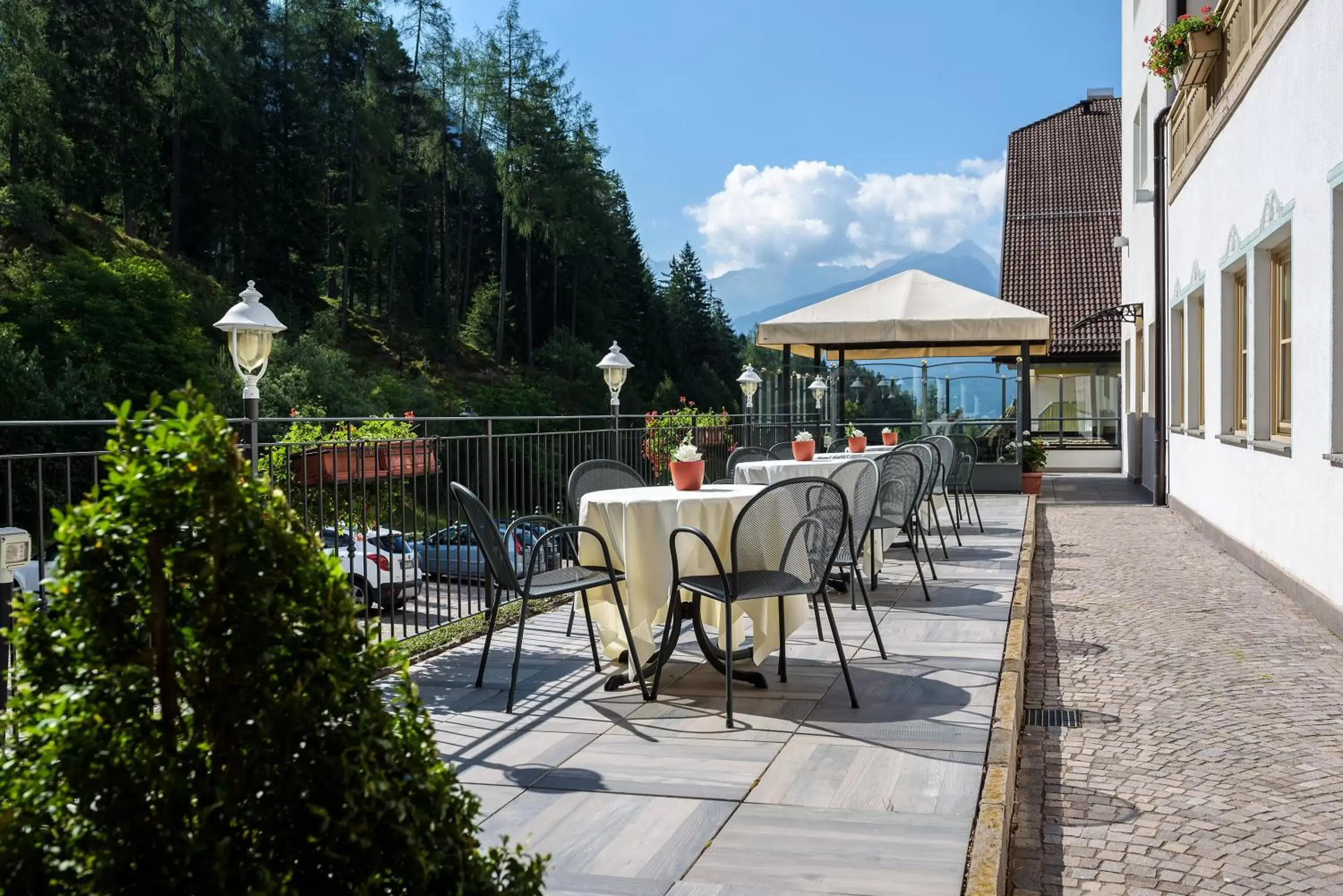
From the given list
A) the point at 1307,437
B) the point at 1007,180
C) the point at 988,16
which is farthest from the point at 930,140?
the point at 1307,437

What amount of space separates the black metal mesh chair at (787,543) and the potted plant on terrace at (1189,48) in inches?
305

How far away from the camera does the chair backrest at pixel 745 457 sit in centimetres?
849

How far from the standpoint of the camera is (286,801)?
56.2 inches

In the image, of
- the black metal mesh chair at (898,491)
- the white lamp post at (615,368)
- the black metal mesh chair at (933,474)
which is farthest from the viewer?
the white lamp post at (615,368)

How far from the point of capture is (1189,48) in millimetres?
10297

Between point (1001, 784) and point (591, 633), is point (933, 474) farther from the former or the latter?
point (1001, 784)

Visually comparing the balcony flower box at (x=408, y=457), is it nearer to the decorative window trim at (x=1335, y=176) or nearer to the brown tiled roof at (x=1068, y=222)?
the decorative window trim at (x=1335, y=176)

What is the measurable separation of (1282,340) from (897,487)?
3.12 metres

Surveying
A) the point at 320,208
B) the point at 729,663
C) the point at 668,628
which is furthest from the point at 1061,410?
the point at 320,208

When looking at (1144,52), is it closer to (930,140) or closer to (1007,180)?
(1007,180)

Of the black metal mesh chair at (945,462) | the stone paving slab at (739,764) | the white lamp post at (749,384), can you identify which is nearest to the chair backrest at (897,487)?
the stone paving slab at (739,764)

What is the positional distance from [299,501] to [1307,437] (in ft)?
20.4

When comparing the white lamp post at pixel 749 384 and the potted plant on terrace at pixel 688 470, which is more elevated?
the white lamp post at pixel 749 384

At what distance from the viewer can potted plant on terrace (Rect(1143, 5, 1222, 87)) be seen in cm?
1000
